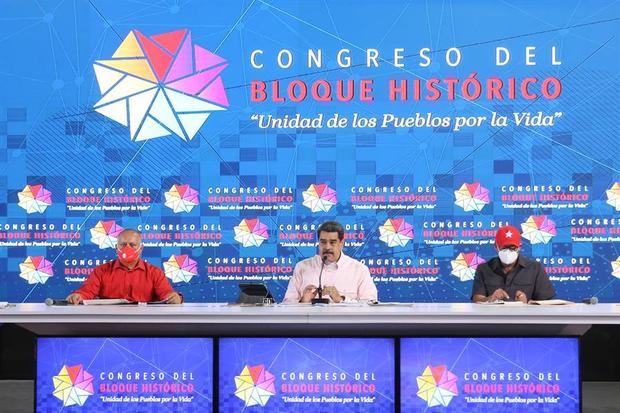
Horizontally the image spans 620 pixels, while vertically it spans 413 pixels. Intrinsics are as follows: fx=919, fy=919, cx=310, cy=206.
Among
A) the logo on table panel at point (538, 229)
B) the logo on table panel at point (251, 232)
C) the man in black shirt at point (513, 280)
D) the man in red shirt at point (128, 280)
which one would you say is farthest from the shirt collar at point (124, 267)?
the logo on table panel at point (538, 229)

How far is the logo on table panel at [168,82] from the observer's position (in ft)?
20.4

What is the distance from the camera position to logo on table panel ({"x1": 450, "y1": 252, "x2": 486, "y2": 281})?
20.2 ft

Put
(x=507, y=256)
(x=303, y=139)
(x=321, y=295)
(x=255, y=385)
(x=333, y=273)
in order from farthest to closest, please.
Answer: (x=303, y=139)
(x=333, y=273)
(x=507, y=256)
(x=321, y=295)
(x=255, y=385)

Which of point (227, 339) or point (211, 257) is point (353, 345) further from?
point (211, 257)

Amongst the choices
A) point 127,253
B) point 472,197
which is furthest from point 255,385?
point 472,197

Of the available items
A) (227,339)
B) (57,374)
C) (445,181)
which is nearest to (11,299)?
(57,374)

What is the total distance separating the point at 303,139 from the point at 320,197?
1.34 feet

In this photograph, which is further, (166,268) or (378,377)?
(166,268)

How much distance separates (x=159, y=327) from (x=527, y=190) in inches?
114

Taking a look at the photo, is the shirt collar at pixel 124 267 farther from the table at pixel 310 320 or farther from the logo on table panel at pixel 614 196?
the logo on table panel at pixel 614 196

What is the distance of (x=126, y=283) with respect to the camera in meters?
5.29

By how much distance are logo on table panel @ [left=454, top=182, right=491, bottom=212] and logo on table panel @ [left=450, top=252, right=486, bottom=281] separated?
0.31 metres

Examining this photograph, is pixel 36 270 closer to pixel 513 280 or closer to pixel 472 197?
pixel 472 197

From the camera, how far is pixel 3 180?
6254 millimetres
